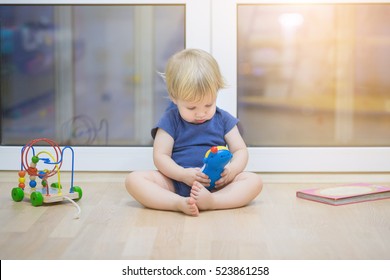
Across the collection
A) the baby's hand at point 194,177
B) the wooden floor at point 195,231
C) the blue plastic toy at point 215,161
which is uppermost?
the blue plastic toy at point 215,161

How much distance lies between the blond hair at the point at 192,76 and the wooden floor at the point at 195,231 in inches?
11.5

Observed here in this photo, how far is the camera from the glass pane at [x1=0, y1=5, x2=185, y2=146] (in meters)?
2.21

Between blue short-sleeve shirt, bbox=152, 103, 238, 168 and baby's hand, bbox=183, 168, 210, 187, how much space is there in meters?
0.08

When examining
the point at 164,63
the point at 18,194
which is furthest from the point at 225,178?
the point at 164,63

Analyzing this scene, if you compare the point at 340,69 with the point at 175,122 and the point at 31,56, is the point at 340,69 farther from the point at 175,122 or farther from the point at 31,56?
the point at 31,56

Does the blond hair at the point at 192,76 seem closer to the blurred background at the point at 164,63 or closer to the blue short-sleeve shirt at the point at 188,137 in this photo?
the blue short-sleeve shirt at the point at 188,137

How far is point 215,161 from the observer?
1.55 m

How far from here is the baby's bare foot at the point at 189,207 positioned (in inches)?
58.5

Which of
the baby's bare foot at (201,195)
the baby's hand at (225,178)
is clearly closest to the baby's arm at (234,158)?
the baby's hand at (225,178)

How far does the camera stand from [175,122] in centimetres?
172

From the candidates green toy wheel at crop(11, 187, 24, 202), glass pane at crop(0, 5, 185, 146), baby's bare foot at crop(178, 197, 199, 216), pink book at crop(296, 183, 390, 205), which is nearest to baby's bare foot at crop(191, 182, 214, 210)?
baby's bare foot at crop(178, 197, 199, 216)

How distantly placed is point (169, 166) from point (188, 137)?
109 millimetres

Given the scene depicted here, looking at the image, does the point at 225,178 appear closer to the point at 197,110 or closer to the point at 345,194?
the point at 197,110

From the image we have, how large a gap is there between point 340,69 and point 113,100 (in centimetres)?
98
